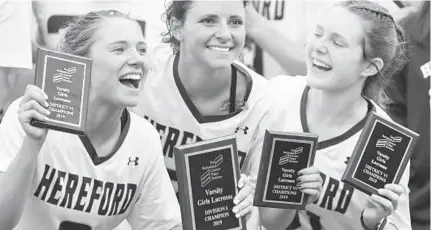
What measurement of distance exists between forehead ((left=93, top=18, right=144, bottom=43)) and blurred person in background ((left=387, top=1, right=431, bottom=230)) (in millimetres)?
1133

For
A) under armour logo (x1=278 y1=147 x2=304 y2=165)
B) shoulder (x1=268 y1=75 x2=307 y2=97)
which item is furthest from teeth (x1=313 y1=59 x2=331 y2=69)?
under armour logo (x1=278 y1=147 x2=304 y2=165)

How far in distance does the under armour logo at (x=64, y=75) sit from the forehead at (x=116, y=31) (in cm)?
28

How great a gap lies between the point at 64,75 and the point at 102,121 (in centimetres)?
34

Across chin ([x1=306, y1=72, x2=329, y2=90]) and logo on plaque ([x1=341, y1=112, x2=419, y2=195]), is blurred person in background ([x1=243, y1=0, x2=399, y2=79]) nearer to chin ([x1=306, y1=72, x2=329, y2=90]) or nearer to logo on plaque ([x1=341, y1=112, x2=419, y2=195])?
chin ([x1=306, y1=72, x2=329, y2=90])

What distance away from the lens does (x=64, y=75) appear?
8.70 feet

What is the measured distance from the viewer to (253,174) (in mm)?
3217

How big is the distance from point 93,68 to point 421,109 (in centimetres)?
135

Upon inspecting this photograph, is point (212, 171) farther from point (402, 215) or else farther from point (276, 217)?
point (402, 215)

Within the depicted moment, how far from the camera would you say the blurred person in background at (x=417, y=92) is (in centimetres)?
367

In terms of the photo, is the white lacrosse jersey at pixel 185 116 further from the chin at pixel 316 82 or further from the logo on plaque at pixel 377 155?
the logo on plaque at pixel 377 155

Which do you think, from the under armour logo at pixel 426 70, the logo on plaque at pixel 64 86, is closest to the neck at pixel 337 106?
the under armour logo at pixel 426 70

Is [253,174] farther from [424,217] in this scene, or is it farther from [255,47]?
[424,217]

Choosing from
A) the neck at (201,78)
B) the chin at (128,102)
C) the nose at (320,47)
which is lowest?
the chin at (128,102)

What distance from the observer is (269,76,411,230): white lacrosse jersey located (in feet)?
10.6
